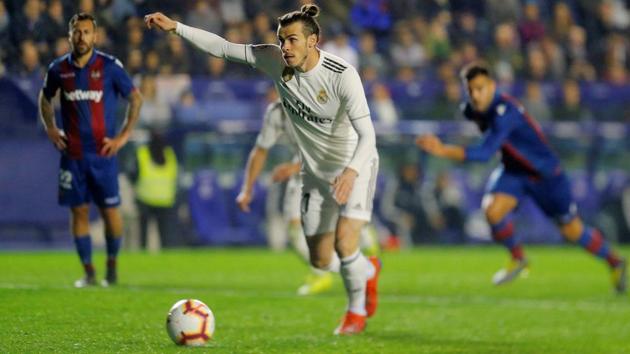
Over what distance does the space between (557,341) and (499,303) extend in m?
2.78

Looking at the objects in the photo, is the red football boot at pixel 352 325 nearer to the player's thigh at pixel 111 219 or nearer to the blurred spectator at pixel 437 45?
the player's thigh at pixel 111 219

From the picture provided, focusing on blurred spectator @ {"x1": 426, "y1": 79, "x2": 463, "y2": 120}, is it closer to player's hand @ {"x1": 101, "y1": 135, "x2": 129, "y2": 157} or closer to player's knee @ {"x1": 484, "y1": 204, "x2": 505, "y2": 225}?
player's knee @ {"x1": 484, "y1": 204, "x2": 505, "y2": 225}

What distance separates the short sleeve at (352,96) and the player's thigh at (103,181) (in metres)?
3.62

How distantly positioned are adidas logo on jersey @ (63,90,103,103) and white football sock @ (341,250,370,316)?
135 inches

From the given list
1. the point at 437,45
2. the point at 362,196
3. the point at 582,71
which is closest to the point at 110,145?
the point at 362,196

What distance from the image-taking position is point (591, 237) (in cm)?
1394

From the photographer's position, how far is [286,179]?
13.1m

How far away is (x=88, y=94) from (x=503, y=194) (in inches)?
183

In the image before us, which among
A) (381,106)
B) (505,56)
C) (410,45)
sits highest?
(410,45)

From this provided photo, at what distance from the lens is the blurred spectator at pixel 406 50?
21844mm

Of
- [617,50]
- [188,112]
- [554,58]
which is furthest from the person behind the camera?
[617,50]

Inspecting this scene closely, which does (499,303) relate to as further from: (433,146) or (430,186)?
(430,186)

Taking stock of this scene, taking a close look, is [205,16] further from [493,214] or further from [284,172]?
[284,172]

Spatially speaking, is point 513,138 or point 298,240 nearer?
point 298,240
